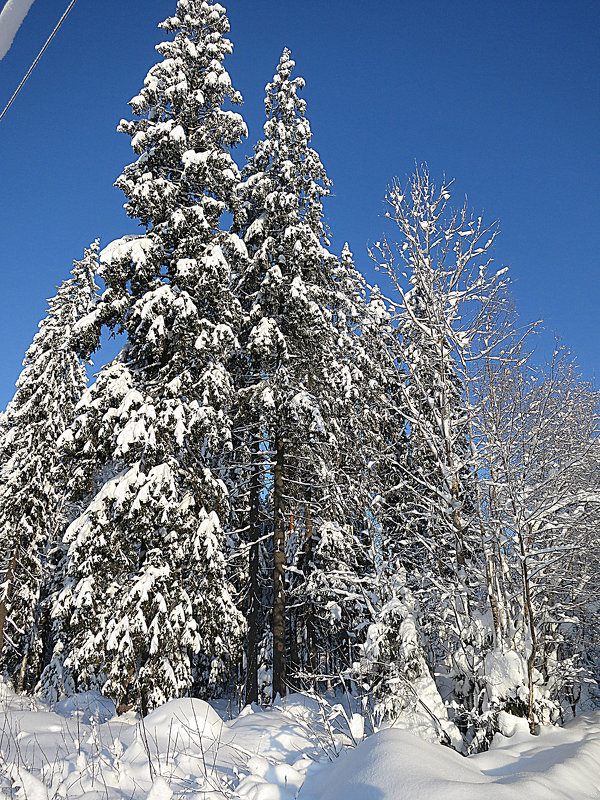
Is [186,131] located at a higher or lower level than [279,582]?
higher

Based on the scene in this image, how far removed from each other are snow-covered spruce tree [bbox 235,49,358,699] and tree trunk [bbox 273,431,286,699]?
26 mm

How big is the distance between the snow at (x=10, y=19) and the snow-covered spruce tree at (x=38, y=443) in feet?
→ 52.4

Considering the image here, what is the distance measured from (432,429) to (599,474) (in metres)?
4.51

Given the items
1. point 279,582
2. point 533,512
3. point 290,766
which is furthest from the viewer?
point 279,582

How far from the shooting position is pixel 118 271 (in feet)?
40.0

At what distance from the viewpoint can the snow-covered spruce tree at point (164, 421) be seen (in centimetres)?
1055

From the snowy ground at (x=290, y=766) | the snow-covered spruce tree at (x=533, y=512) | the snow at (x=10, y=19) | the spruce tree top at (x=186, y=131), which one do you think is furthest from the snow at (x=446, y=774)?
the spruce tree top at (x=186, y=131)

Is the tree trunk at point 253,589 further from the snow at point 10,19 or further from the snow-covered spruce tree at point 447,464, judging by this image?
the snow at point 10,19

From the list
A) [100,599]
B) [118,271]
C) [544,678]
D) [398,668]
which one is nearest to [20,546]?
[100,599]

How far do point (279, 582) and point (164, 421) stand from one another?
5.10m

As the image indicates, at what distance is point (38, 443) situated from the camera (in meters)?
18.9

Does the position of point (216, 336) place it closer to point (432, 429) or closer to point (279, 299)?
point (279, 299)

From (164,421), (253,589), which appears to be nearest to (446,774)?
(164,421)

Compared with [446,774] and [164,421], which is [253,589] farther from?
[446,774]
